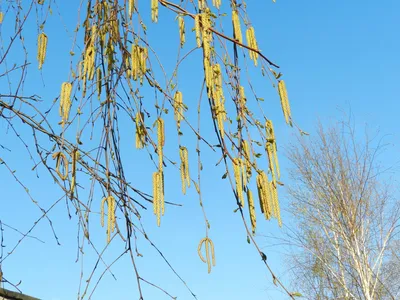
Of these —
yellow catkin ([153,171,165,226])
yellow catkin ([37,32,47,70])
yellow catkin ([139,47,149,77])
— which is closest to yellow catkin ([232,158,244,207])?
yellow catkin ([153,171,165,226])

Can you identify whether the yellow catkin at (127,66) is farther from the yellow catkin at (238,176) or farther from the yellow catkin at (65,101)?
the yellow catkin at (238,176)

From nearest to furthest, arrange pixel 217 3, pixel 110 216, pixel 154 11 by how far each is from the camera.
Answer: pixel 110 216 < pixel 154 11 < pixel 217 3

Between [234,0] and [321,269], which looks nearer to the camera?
[234,0]

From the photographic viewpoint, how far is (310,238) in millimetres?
8195

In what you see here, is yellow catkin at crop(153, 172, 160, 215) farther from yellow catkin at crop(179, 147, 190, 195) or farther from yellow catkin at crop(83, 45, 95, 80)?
yellow catkin at crop(83, 45, 95, 80)

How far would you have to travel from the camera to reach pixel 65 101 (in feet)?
3.86

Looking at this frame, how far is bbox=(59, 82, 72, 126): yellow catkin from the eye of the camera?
3.80ft

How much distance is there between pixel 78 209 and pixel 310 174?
6.84 metres

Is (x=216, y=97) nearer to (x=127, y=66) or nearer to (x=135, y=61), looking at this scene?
(x=135, y=61)

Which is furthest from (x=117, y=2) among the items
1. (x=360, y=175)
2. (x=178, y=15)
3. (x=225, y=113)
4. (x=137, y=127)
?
(x=360, y=175)

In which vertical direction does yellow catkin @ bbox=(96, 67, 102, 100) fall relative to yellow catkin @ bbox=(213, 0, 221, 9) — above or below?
below

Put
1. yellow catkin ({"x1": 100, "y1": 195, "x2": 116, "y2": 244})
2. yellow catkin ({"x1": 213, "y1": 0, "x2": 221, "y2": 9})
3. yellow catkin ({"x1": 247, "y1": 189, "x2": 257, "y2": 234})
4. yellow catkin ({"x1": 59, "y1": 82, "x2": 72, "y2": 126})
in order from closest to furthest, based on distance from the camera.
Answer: yellow catkin ({"x1": 247, "y1": 189, "x2": 257, "y2": 234}) < yellow catkin ({"x1": 100, "y1": 195, "x2": 116, "y2": 244}) < yellow catkin ({"x1": 59, "y1": 82, "x2": 72, "y2": 126}) < yellow catkin ({"x1": 213, "y1": 0, "x2": 221, "y2": 9})

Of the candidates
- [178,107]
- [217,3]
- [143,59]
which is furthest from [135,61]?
[217,3]

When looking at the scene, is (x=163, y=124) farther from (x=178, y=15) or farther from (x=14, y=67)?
(x=14, y=67)
